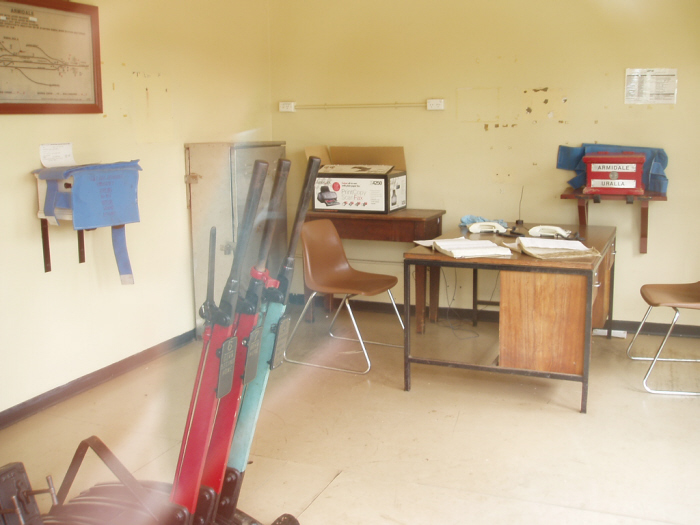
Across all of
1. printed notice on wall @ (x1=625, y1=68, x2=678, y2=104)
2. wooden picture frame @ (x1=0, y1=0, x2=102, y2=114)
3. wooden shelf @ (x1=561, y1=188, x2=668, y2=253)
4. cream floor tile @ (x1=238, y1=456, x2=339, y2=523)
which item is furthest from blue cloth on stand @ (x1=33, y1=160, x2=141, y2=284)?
printed notice on wall @ (x1=625, y1=68, x2=678, y2=104)

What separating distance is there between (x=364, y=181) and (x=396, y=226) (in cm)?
36

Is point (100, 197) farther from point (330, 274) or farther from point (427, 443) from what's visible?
point (427, 443)

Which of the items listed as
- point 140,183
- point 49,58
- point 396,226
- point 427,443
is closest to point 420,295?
Result: point 396,226

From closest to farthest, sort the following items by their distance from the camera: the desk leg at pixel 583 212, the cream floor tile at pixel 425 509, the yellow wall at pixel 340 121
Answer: the cream floor tile at pixel 425 509 → the yellow wall at pixel 340 121 → the desk leg at pixel 583 212

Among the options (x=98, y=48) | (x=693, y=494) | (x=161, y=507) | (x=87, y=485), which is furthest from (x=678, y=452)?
(x=98, y=48)

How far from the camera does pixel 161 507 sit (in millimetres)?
1965

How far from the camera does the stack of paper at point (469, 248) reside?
3.36m

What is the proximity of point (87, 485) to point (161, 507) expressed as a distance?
934mm

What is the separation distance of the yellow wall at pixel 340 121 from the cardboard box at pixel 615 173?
34cm

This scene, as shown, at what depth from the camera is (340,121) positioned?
5082 mm

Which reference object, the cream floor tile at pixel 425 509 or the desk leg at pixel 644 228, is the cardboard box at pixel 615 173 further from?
the cream floor tile at pixel 425 509

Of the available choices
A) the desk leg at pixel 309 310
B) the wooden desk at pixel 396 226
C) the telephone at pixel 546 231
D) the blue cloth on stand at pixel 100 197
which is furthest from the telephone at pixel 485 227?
the blue cloth on stand at pixel 100 197

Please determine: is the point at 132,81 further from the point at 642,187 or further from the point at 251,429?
the point at 642,187

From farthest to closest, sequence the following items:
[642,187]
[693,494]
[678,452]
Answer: [642,187] → [678,452] → [693,494]
